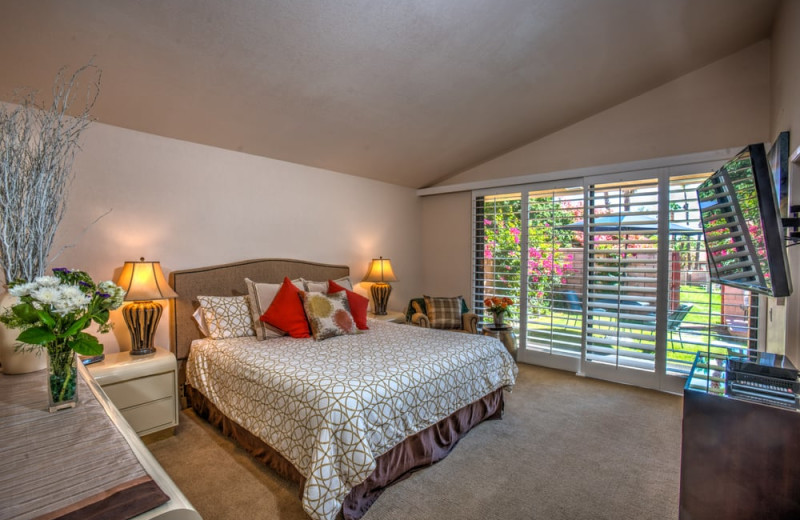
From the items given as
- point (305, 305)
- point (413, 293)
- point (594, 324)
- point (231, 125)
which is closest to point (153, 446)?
point (305, 305)

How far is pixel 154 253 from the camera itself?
2938 millimetres

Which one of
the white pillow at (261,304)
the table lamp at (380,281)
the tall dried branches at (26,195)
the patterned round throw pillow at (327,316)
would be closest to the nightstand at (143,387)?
the white pillow at (261,304)

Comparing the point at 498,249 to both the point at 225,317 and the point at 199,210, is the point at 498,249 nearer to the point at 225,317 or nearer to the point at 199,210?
the point at 225,317

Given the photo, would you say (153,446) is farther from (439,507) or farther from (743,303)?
(743,303)

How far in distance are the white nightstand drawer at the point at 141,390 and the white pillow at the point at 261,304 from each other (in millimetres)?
654

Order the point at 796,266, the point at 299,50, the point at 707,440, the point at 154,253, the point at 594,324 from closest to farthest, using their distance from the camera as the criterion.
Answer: the point at 707,440
the point at 796,266
the point at 299,50
the point at 154,253
the point at 594,324

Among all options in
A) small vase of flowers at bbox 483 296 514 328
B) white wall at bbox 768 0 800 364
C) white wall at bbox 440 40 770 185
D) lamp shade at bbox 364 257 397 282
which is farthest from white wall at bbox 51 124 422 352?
white wall at bbox 768 0 800 364

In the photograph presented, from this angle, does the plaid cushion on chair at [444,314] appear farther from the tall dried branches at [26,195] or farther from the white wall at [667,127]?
the tall dried branches at [26,195]

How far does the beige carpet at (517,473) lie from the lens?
6.15 feet

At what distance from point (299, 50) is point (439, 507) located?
279 centimetres

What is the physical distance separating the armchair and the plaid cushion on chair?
11 mm

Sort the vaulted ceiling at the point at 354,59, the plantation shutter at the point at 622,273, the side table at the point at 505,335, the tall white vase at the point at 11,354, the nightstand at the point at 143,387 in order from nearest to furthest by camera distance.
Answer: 1. the tall white vase at the point at 11,354
2. the vaulted ceiling at the point at 354,59
3. the nightstand at the point at 143,387
4. the plantation shutter at the point at 622,273
5. the side table at the point at 505,335

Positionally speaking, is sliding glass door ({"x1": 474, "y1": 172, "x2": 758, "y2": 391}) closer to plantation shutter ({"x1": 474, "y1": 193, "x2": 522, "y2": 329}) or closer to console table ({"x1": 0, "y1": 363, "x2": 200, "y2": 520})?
plantation shutter ({"x1": 474, "y1": 193, "x2": 522, "y2": 329})

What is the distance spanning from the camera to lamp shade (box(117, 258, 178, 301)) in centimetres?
256
